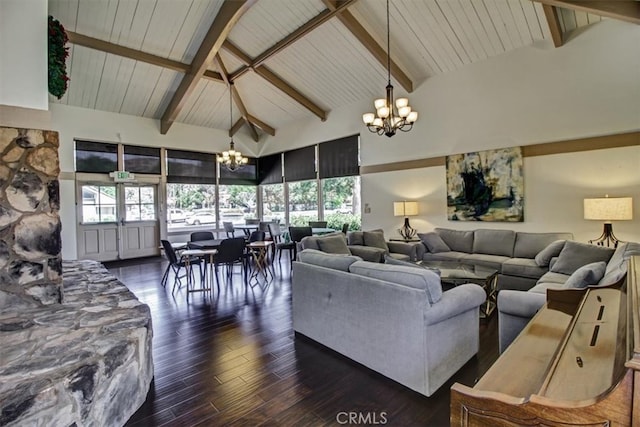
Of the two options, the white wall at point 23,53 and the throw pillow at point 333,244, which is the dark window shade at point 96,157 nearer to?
the white wall at point 23,53

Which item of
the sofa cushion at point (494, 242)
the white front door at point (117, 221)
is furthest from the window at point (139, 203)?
the sofa cushion at point (494, 242)

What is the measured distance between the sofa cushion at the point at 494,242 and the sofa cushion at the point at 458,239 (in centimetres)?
9

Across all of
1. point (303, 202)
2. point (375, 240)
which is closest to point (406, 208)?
point (375, 240)

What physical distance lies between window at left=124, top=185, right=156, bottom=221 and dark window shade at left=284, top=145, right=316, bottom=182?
3.80 m

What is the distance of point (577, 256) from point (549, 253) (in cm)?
53

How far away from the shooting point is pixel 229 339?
10.9ft

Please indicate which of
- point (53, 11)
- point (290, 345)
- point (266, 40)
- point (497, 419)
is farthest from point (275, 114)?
point (497, 419)

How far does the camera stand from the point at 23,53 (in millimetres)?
2732

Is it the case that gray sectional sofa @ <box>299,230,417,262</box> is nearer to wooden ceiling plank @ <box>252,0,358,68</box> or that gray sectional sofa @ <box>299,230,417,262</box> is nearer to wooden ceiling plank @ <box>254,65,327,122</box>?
wooden ceiling plank @ <box>252,0,358,68</box>

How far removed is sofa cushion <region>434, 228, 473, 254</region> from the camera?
224 inches

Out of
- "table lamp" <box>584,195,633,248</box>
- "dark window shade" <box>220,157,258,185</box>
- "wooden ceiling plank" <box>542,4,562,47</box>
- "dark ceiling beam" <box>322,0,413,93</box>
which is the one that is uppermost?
"dark ceiling beam" <box>322,0,413,93</box>

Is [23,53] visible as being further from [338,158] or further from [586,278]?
[338,158]

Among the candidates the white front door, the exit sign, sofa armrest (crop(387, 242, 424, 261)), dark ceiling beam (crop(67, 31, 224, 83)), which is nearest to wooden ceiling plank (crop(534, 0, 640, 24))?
sofa armrest (crop(387, 242, 424, 261))

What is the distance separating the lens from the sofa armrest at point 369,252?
5.42m
